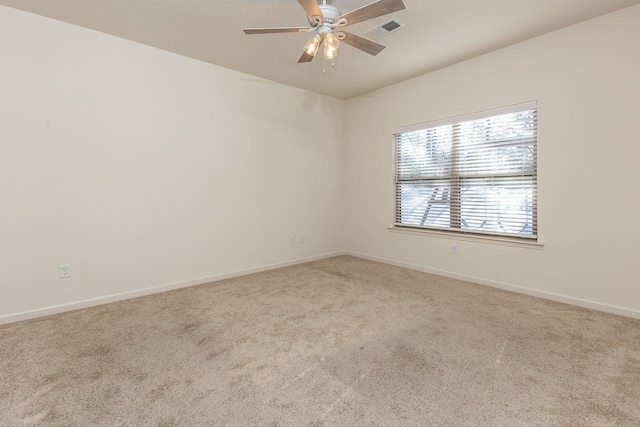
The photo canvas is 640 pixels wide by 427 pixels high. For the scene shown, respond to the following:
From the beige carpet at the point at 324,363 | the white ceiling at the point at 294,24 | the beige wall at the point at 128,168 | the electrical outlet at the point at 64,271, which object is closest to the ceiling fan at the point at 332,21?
the white ceiling at the point at 294,24

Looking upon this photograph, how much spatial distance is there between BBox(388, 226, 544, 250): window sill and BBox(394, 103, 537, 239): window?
0.06 m

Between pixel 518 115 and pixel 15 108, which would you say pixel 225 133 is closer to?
pixel 15 108

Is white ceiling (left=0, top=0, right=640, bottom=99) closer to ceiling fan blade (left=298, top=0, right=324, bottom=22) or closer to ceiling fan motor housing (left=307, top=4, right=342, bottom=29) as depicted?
ceiling fan motor housing (left=307, top=4, right=342, bottom=29)

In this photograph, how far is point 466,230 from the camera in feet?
11.6

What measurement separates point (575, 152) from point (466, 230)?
1270 millimetres

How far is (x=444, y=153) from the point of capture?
3715 millimetres

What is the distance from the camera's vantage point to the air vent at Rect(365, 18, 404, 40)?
8.49ft

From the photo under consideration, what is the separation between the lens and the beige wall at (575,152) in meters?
2.48

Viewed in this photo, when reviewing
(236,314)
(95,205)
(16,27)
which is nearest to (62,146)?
(95,205)

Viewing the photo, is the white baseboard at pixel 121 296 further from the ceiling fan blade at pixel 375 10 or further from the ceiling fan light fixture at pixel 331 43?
the ceiling fan blade at pixel 375 10

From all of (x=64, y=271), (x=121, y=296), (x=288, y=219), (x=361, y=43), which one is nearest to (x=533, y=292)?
(x=361, y=43)

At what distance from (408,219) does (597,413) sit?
2882mm

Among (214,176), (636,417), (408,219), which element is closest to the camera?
(636,417)

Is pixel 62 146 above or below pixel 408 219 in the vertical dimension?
above
